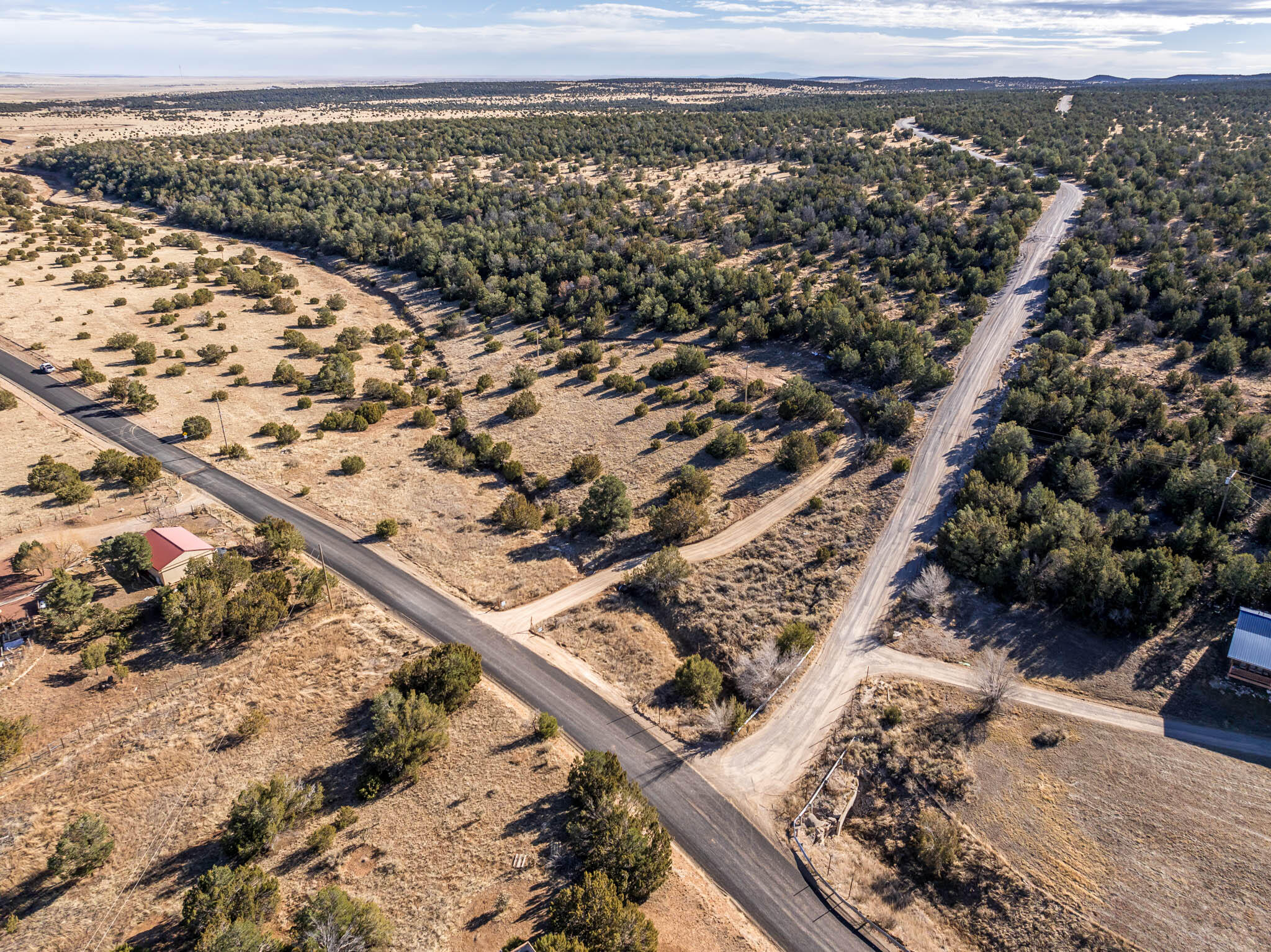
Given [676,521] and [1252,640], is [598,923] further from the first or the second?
[1252,640]

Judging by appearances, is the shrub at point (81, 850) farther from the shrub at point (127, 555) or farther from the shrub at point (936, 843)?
the shrub at point (936, 843)

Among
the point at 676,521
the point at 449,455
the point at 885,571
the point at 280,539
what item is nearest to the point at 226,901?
the point at 280,539

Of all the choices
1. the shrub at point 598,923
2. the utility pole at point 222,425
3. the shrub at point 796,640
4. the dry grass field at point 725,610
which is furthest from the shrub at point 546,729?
the utility pole at point 222,425

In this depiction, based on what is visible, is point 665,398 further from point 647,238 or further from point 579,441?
point 647,238

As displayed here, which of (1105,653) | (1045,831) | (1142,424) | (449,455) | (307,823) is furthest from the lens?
(449,455)

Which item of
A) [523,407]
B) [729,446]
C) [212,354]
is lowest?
[729,446]

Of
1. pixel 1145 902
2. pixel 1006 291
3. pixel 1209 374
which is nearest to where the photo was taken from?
pixel 1145 902

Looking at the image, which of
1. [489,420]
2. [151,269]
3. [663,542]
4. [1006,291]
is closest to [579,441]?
[489,420]
